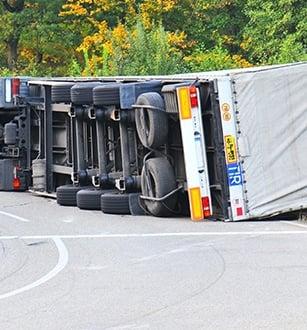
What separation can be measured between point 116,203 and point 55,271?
16.8 feet

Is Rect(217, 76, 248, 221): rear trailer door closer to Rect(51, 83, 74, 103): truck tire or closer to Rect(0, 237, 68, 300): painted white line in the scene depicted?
Rect(0, 237, 68, 300): painted white line

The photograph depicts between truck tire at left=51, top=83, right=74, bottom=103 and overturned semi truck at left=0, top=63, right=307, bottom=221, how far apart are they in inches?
15.8

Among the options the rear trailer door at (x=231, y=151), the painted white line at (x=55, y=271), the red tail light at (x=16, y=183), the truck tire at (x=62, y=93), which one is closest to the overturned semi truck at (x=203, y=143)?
the rear trailer door at (x=231, y=151)

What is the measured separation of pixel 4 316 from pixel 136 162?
7870 mm

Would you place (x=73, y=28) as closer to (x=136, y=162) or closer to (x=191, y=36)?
(x=191, y=36)

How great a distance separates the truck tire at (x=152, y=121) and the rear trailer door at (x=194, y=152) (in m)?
0.52

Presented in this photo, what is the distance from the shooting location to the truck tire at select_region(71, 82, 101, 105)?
619 inches

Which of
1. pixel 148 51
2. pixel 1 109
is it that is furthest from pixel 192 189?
pixel 148 51

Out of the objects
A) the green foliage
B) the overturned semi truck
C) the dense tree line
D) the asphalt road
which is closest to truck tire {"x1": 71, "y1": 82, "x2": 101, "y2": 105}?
the overturned semi truck

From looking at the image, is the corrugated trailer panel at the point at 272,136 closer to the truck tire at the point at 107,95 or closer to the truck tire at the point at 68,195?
the truck tire at the point at 107,95

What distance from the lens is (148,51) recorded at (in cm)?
3106

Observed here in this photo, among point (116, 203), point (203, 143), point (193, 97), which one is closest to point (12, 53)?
point (116, 203)

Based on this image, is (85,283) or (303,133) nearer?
(85,283)

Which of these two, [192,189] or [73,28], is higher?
[73,28]
